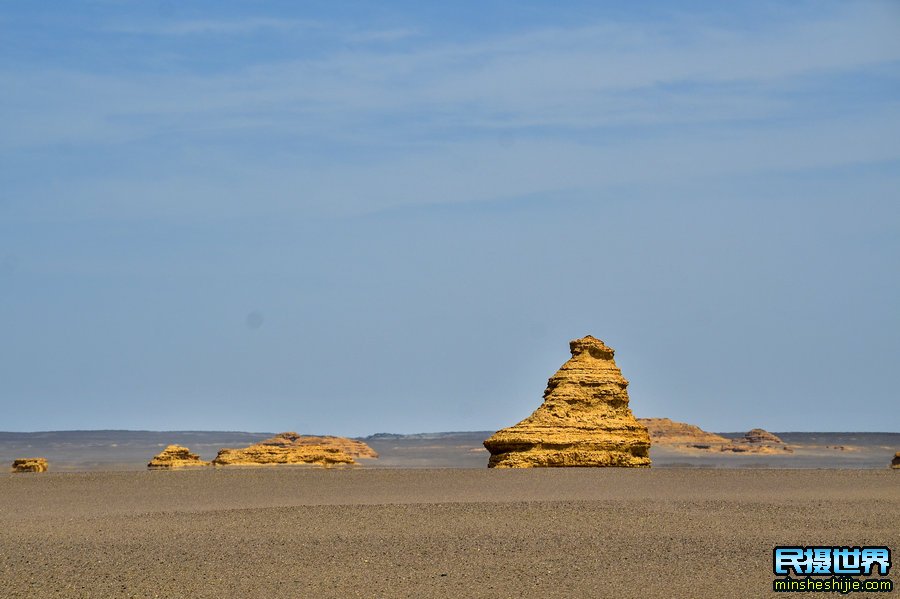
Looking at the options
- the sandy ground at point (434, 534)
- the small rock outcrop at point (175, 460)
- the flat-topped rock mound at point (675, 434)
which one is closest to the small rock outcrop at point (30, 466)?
the small rock outcrop at point (175, 460)

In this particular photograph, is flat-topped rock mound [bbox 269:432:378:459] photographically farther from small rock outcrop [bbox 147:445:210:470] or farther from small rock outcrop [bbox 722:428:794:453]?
small rock outcrop [bbox 722:428:794:453]

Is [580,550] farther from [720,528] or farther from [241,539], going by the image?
[241,539]

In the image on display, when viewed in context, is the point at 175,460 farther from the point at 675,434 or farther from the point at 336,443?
the point at 675,434

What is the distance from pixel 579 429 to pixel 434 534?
16.6m

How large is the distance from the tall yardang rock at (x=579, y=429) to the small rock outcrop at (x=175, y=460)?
13892 mm

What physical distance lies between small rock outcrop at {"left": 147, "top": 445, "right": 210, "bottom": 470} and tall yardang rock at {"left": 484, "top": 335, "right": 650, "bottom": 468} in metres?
13.9

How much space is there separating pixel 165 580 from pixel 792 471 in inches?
1031

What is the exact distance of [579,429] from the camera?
121 ft

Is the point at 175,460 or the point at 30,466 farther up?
the point at 175,460

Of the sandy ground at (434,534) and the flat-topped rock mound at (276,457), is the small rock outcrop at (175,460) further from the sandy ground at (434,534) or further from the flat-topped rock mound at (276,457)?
the sandy ground at (434,534)

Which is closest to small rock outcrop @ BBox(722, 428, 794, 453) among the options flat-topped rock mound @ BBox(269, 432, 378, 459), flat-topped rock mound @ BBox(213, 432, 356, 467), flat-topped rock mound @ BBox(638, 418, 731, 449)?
flat-topped rock mound @ BBox(638, 418, 731, 449)

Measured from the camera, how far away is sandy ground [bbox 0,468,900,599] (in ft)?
53.8

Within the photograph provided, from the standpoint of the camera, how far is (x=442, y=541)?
2005 cm

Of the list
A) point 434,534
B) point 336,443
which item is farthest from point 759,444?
point 434,534
